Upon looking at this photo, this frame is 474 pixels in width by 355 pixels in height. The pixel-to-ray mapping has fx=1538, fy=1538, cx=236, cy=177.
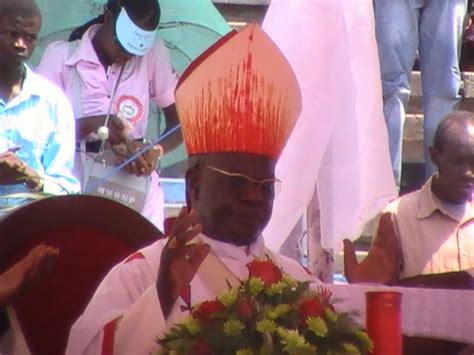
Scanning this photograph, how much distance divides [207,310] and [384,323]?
1.45 feet

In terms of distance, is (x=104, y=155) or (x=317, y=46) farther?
(x=104, y=155)

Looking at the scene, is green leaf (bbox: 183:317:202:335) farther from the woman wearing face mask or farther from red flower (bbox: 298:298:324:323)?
the woman wearing face mask

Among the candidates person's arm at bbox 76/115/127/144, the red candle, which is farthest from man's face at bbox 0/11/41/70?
the red candle

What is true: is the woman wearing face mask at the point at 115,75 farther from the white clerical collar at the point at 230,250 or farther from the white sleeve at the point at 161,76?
the white clerical collar at the point at 230,250

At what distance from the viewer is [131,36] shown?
24.0ft

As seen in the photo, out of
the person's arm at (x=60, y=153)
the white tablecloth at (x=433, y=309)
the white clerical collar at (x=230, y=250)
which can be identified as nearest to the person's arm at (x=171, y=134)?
the person's arm at (x=60, y=153)

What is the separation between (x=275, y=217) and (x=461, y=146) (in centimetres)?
86

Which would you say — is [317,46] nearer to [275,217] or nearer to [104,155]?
[275,217]

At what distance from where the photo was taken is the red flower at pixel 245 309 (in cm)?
379

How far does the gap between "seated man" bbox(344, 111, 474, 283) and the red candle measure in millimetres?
2337

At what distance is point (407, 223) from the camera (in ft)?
20.6

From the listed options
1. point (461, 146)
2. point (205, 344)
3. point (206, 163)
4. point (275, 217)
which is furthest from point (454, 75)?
point (205, 344)

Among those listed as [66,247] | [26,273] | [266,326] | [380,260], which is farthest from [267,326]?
[380,260]

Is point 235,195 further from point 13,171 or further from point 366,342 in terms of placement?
point 13,171
